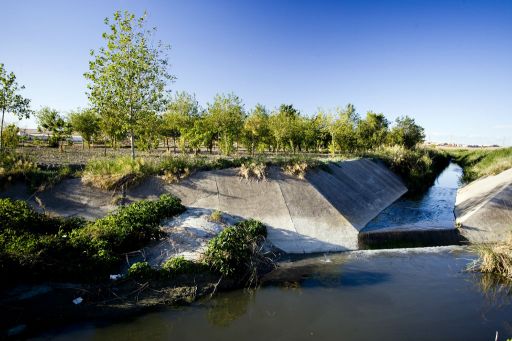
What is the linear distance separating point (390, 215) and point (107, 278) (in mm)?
18424

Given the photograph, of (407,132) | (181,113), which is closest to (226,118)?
(181,113)

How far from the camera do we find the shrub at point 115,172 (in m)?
18.0

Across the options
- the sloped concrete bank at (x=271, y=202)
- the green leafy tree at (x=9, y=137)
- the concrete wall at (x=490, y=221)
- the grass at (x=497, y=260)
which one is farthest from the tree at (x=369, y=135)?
the green leafy tree at (x=9, y=137)

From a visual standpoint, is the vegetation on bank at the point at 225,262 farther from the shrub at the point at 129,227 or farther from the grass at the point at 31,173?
the grass at the point at 31,173

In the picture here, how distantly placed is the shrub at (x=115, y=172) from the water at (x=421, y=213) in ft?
42.1

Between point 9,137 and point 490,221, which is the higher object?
point 9,137

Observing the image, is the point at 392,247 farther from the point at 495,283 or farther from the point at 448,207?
the point at 448,207

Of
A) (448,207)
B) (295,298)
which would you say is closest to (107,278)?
(295,298)

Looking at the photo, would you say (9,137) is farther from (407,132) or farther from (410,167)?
(407,132)

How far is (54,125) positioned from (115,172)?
108 feet

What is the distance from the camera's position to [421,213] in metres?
23.4

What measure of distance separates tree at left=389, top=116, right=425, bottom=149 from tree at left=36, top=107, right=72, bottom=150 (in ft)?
163

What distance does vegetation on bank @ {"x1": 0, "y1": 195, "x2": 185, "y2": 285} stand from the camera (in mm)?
10602

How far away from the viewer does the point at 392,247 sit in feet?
53.1
